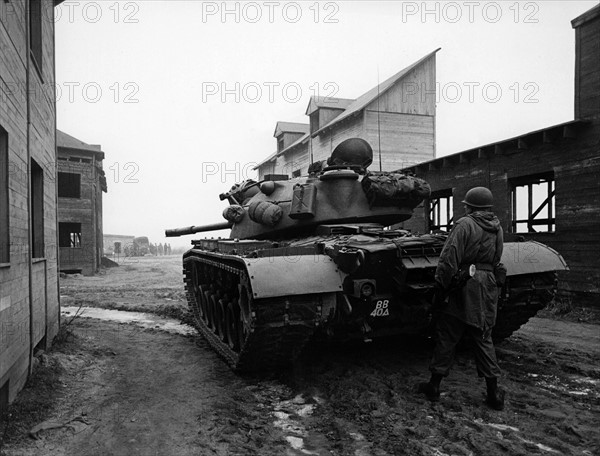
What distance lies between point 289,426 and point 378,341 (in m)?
3.51

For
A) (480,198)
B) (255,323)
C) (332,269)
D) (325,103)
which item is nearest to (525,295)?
(480,198)

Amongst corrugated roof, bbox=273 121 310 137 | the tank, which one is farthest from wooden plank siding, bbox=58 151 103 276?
the tank

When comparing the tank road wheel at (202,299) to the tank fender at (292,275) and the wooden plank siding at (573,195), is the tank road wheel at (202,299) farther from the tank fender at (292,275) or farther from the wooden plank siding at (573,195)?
the wooden plank siding at (573,195)

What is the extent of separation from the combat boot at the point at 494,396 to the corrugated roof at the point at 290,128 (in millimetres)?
25171

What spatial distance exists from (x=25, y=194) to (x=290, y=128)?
976 inches

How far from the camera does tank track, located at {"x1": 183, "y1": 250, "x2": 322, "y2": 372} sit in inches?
207

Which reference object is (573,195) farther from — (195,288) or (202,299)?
(195,288)

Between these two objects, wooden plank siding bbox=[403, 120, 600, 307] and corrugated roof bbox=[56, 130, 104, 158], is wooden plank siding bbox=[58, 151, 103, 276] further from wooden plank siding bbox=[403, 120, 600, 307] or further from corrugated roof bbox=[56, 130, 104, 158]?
wooden plank siding bbox=[403, 120, 600, 307]

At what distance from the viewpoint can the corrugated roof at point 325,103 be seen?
82.4 feet

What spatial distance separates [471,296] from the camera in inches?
199

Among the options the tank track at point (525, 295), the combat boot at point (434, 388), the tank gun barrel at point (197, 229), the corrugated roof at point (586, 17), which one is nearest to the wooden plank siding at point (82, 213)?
the tank gun barrel at point (197, 229)

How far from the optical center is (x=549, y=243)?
12.3 metres

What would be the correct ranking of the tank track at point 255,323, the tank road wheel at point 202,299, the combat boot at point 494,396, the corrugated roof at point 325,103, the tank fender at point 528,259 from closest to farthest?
the combat boot at point 494,396, the tank track at point 255,323, the tank fender at point 528,259, the tank road wheel at point 202,299, the corrugated roof at point 325,103

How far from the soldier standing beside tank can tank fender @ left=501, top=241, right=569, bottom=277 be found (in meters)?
1.11
